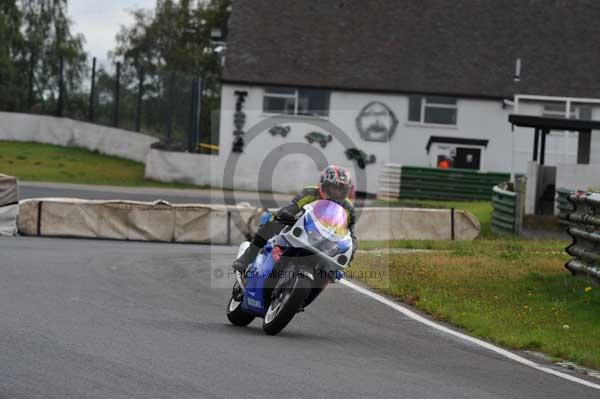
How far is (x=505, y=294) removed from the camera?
51.4 feet

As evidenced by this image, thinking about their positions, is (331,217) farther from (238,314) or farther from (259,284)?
(238,314)

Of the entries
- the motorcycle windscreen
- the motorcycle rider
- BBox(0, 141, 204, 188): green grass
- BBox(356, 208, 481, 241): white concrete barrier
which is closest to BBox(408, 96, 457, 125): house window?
BBox(0, 141, 204, 188): green grass

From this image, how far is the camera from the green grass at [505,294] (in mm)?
12359

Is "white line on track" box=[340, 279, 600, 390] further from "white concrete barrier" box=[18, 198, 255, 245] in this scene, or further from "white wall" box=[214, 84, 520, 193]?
"white wall" box=[214, 84, 520, 193]

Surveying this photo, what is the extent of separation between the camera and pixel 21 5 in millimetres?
75938

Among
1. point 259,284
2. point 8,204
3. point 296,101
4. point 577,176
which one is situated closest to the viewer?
point 259,284

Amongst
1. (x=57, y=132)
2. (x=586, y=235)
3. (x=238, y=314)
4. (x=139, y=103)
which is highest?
(x=139, y=103)

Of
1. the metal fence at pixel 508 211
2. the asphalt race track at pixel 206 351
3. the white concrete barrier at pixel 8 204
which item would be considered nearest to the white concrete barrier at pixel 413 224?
the metal fence at pixel 508 211

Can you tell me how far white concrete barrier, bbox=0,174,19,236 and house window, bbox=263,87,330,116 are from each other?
1065 inches

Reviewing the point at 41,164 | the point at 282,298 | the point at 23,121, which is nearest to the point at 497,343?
the point at 282,298

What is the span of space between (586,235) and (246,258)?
17.5ft

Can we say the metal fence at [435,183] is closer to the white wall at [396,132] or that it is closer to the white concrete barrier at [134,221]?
the white wall at [396,132]

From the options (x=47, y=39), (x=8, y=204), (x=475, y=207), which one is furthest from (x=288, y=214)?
(x=47, y=39)

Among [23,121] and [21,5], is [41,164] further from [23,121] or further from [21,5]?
[21,5]
